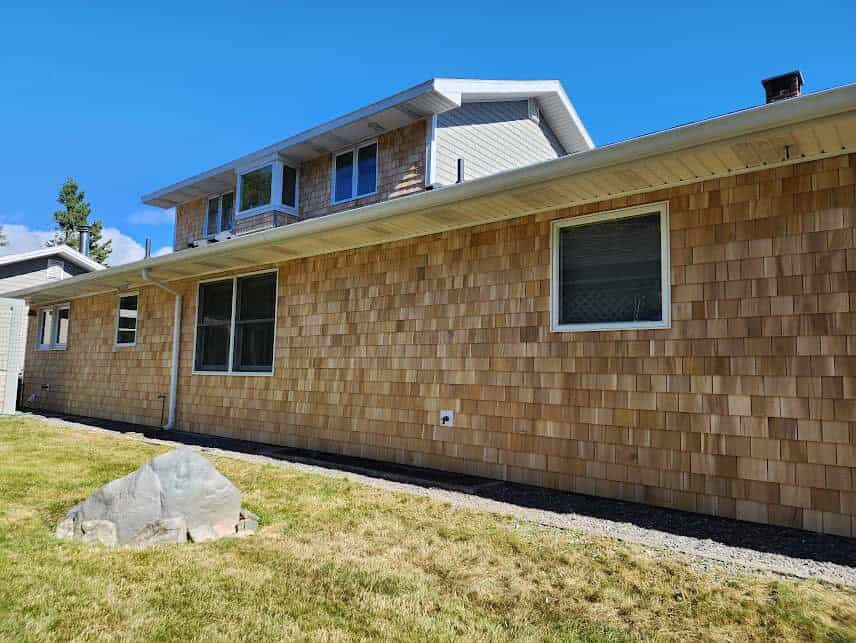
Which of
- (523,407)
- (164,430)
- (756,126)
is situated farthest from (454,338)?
(164,430)

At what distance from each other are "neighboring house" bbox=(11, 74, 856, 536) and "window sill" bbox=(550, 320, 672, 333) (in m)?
0.01

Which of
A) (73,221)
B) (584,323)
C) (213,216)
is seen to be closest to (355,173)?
(213,216)

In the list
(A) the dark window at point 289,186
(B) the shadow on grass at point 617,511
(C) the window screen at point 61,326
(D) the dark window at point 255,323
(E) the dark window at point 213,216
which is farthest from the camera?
(E) the dark window at point 213,216

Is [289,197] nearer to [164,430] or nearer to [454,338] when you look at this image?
[164,430]

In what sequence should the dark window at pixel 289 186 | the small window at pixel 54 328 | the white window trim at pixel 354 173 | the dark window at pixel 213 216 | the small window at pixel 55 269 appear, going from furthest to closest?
1. the small window at pixel 55 269
2. the dark window at pixel 213 216
3. the small window at pixel 54 328
4. the dark window at pixel 289 186
5. the white window trim at pixel 354 173

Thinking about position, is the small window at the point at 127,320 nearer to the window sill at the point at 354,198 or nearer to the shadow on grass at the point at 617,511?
the window sill at the point at 354,198

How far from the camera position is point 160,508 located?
361 centimetres

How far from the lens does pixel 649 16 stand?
11.3 m

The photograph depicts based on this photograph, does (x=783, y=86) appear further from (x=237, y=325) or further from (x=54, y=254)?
(x=54, y=254)

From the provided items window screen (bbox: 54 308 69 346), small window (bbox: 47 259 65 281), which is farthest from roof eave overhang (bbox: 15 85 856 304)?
small window (bbox: 47 259 65 281)

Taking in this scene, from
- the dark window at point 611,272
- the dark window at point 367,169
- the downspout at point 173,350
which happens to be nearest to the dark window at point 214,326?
the downspout at point 173,350

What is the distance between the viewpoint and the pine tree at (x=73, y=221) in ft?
134

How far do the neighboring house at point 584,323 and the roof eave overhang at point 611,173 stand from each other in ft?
0.06

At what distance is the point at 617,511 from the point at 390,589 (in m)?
2.15
